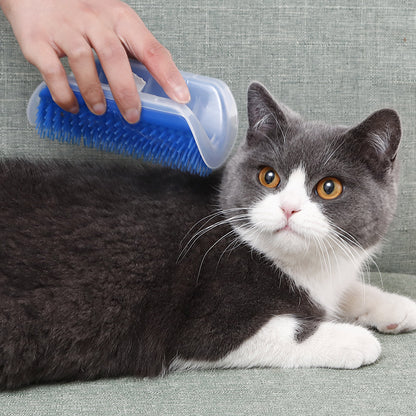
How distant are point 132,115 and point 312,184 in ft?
1.36

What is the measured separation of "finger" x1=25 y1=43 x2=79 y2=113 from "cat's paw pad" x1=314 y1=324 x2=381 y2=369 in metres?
0.77

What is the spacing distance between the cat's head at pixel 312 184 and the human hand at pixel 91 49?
0.23 metres

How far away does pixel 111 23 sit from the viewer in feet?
4.36

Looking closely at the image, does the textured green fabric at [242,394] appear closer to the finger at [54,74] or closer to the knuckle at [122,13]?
the finger at [54,74]

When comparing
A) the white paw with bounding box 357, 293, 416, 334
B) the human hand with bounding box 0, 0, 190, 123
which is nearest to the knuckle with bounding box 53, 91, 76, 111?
the human hand with bounding box 0, 0, 190, 123

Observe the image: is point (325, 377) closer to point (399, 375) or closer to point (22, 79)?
point (399, 375)

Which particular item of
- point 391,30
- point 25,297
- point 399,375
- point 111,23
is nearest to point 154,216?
point 25,297

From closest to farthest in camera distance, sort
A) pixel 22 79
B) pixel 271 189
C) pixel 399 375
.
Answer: pixel 399 375 → pixel 271 189 → pixel 22 79

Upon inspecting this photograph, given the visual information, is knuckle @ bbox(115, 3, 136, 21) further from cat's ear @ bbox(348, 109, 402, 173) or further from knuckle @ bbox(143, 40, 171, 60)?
cat's ear @ bbox(348, 109, 402, 173)

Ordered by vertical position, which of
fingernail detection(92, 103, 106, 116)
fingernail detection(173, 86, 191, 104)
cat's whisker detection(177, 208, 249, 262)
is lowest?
cat's whisker detection(177, 208, 249, 262)

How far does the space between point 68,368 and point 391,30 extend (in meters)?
1.30

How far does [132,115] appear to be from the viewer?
1.27m

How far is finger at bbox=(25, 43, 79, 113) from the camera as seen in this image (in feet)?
4.25

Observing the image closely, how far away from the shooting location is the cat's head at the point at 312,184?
1215 millimetres
